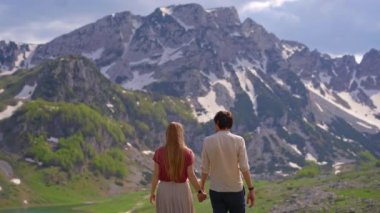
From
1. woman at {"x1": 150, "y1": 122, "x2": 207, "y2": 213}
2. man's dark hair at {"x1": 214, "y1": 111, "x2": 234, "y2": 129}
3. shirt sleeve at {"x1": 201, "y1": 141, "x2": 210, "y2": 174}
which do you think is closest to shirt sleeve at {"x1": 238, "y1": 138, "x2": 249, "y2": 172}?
man's dark hair at {"x1": 214, "y1": 111, "x2": 234, "y2": 129}

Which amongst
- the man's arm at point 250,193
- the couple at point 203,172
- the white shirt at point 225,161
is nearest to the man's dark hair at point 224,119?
the couple at point 203,172

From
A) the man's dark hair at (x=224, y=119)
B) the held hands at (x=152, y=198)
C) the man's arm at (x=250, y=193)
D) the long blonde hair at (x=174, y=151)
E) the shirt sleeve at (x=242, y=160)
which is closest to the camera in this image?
the man's arm at (x=250, y=193)

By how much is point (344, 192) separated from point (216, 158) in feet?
473

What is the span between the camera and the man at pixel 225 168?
18.5 metres

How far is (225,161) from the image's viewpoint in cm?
1853

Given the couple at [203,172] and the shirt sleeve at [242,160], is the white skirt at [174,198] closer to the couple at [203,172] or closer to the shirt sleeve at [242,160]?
the couple at [203,172]

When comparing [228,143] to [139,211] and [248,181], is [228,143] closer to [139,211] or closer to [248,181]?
[248,181]

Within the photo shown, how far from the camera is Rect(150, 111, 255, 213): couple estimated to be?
18.2m

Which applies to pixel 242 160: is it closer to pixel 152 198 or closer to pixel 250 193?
pixel 250 193

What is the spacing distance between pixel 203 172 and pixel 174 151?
1.23 m

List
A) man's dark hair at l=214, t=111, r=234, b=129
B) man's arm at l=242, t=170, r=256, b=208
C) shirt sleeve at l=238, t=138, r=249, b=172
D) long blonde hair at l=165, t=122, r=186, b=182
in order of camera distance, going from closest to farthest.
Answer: man's arm at l=242, t=170, r=256, b=208
long blonde hair at l=165, t=122, r=186, b=182
shirt sleeve at l=238, t=138, r=249, b=172
man's dark hair at l=214, t=111, r=234, b=129

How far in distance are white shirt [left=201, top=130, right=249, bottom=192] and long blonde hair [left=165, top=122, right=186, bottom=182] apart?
81 cm

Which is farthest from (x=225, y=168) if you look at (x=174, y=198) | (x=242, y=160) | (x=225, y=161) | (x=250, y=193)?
(x=174, y=198)

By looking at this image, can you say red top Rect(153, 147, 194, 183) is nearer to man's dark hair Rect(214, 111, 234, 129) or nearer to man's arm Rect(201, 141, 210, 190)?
man's arm Rect(201, 141, 210, 190)
